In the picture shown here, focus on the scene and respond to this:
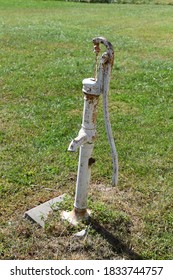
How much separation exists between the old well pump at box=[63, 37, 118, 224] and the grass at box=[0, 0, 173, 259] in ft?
0.68

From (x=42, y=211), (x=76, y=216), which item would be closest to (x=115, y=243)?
(x=76, y=216)

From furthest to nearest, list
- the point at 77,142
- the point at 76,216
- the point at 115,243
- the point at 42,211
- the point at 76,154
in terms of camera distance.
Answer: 1. the point at 76,154
2. the point at 42,211
3. the point at 76,216
4. the point at 115,243
5. the point at 77,142

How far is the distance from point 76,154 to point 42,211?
3.70 ft

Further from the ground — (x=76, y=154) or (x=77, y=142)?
(x=77, y=142)

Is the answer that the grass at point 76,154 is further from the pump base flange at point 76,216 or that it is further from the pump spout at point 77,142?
the pump spout at point 77,142

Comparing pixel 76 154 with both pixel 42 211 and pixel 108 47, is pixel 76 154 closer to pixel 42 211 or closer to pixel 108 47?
pixel 42 211

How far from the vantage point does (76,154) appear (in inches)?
172

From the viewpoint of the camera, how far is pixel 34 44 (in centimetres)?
1017

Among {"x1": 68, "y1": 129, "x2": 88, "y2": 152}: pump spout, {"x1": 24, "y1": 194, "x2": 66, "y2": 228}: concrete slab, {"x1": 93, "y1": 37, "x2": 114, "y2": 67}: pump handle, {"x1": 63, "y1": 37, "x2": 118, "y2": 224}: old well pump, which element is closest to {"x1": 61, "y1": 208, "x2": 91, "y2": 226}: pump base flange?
{"x1": 63, "y1": 37, "x2": 118, "y2": 224}: old well pump

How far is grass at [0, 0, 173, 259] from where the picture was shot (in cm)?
309

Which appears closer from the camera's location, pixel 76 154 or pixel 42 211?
pixel 42 211

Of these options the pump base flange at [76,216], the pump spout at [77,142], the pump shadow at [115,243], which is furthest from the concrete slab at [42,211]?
the pump spout at [77,142]

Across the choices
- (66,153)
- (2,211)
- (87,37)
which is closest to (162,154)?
(66,153)

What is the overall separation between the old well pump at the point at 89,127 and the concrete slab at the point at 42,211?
16 centimetres
